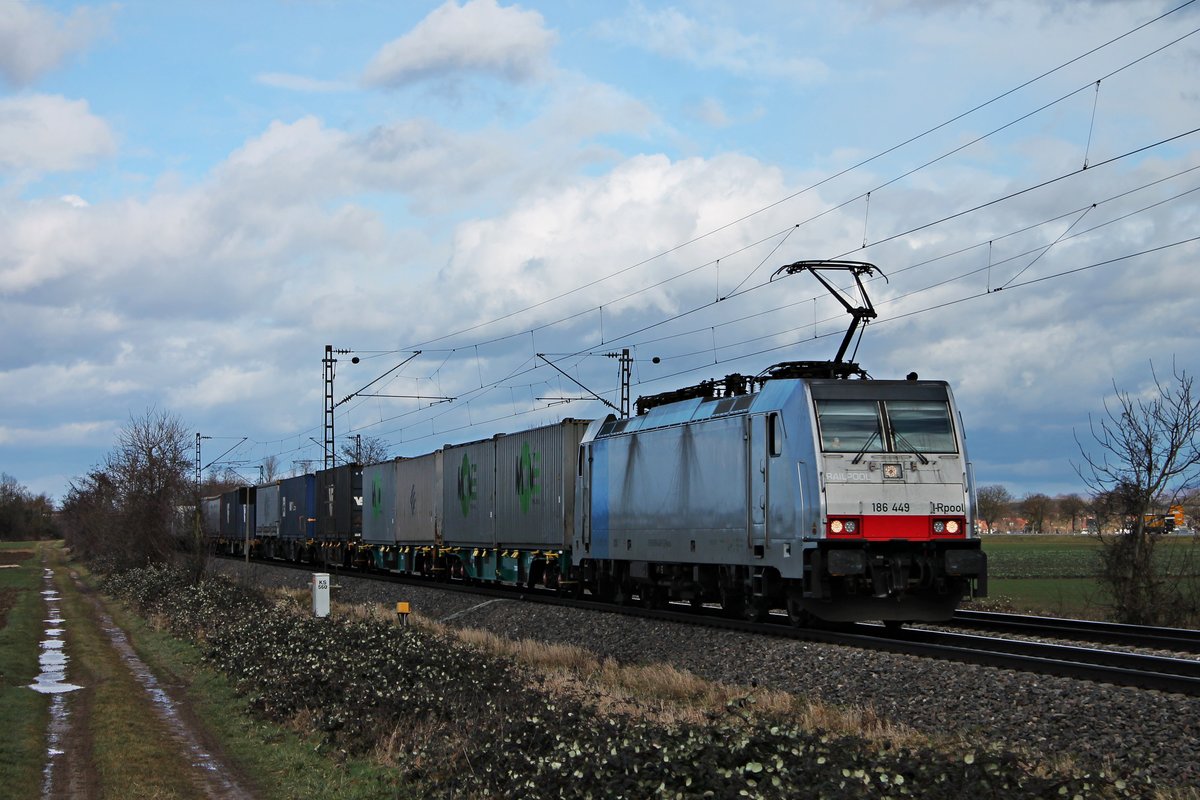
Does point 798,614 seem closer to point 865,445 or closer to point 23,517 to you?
point 865,445

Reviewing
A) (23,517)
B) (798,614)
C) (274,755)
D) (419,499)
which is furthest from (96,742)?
(23,517)

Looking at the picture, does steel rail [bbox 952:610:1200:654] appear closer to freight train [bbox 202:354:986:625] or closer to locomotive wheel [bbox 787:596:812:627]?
freight train [bbox 202:354:986:625]

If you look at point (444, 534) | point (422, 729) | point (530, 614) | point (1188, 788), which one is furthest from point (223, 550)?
point (1188, 788)

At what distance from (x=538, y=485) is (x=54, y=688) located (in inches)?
482

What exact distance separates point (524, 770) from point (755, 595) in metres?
9.62

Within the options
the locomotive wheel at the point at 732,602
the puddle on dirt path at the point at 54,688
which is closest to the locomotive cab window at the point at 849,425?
the locomotive wheel at the point at 732,602

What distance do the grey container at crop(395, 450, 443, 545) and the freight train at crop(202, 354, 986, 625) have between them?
6.38 meters

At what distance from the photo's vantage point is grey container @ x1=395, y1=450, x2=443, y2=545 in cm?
3753

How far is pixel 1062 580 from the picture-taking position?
45.0m

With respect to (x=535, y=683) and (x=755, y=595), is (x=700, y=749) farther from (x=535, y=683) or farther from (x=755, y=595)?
(x=755, y=595)

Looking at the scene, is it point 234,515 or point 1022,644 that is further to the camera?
point 234,515

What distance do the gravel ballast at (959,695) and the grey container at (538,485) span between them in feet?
20.5

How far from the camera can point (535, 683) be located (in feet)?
49.4

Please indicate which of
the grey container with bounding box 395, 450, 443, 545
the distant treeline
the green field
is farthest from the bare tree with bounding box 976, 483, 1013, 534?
the distant treeline
